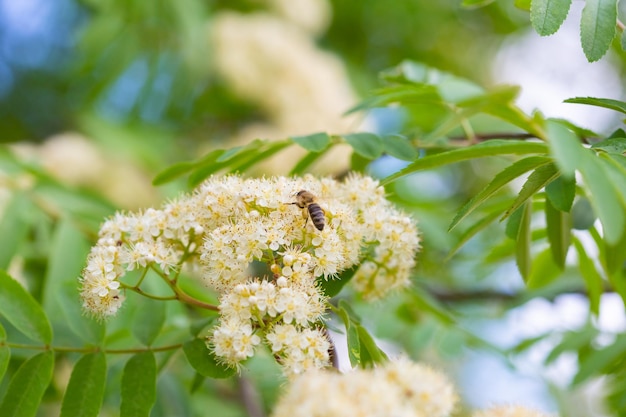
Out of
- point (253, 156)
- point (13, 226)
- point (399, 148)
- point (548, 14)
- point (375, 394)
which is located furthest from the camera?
point (13, 226)

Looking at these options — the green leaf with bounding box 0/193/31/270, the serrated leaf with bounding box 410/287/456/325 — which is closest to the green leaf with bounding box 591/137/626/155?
the serrated leaf with bounding box 410/287/456/325

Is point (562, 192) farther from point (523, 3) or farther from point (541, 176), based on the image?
point (523, 3)

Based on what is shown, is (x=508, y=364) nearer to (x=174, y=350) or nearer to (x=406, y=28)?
(x=174, y=350)

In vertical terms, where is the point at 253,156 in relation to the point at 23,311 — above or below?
above

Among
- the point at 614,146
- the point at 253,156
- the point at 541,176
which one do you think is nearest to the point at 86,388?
the point at 253,156

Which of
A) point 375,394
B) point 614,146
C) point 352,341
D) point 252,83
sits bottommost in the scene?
point 252,83

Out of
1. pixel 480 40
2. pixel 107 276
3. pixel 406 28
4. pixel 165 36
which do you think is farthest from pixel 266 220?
pixel 480 40
